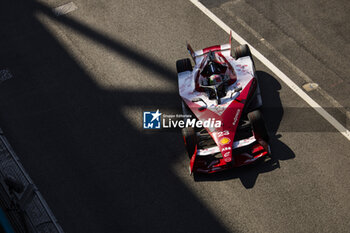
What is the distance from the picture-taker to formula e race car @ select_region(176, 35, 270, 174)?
9.45m

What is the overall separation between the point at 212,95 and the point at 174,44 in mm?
3441

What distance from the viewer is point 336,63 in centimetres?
1150

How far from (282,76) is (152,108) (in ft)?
12.2

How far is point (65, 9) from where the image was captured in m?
15.0

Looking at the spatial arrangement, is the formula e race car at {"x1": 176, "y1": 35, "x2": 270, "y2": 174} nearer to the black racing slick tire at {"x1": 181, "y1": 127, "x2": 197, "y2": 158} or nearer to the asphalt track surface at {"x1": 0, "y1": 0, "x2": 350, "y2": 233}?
the black racing slick tire at {"x1": 181, "y1": 127, "x2": 197, "y2": 158}

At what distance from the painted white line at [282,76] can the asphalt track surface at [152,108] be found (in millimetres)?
152

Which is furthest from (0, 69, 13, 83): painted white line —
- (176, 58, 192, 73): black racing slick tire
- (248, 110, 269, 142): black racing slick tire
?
(248, 110, 269, 142): black racing slick tire

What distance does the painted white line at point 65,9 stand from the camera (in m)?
15.0

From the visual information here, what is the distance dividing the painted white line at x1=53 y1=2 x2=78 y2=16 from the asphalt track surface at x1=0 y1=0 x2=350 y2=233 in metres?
0.23

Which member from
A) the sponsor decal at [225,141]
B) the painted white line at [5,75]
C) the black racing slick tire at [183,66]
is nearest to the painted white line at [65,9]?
the painted white line at [5,75]
